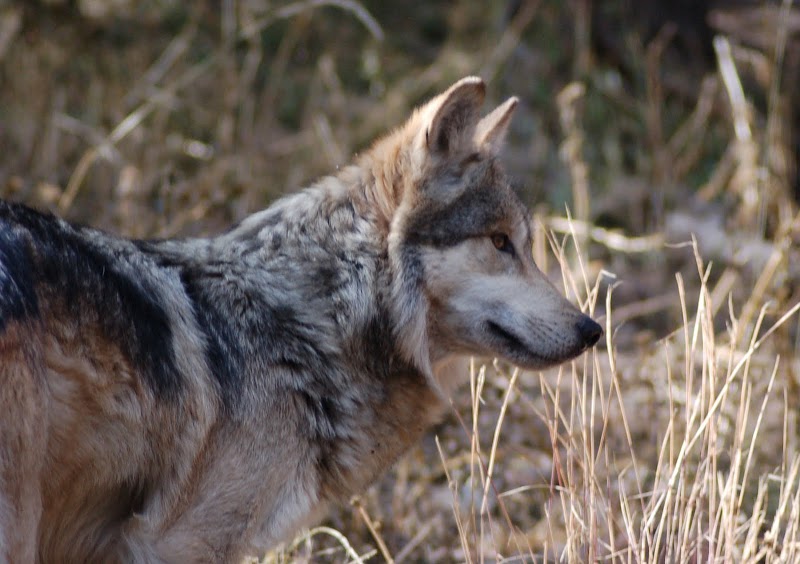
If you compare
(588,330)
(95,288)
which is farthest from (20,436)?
(588,330)

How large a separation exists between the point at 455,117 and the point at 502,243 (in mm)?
507

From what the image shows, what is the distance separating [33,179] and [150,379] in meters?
3.98

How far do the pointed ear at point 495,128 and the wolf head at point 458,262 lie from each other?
0.44 ft

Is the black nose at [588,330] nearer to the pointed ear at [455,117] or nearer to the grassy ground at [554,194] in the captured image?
the grassy ground at [554,194]

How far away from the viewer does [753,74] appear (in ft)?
31.2

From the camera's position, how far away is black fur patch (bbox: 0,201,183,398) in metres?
3.07

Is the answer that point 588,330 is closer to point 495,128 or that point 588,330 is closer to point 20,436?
point 495,128

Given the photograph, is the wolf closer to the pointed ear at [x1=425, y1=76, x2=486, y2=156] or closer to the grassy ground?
the pointed ear at [x1=425, y1=76, x2=486, y2=156]

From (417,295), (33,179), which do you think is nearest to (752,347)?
(417,295)

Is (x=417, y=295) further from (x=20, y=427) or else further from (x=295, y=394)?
(x=20, y=427)

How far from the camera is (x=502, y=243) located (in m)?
3.92

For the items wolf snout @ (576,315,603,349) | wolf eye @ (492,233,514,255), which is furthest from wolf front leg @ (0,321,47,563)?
wolf snout @ (576,315,603,349)

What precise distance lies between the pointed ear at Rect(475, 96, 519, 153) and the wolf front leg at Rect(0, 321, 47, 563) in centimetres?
192

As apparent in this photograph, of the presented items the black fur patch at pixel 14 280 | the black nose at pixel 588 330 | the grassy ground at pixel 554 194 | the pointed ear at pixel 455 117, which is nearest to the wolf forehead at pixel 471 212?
the pointed ear at pixel 455 117
